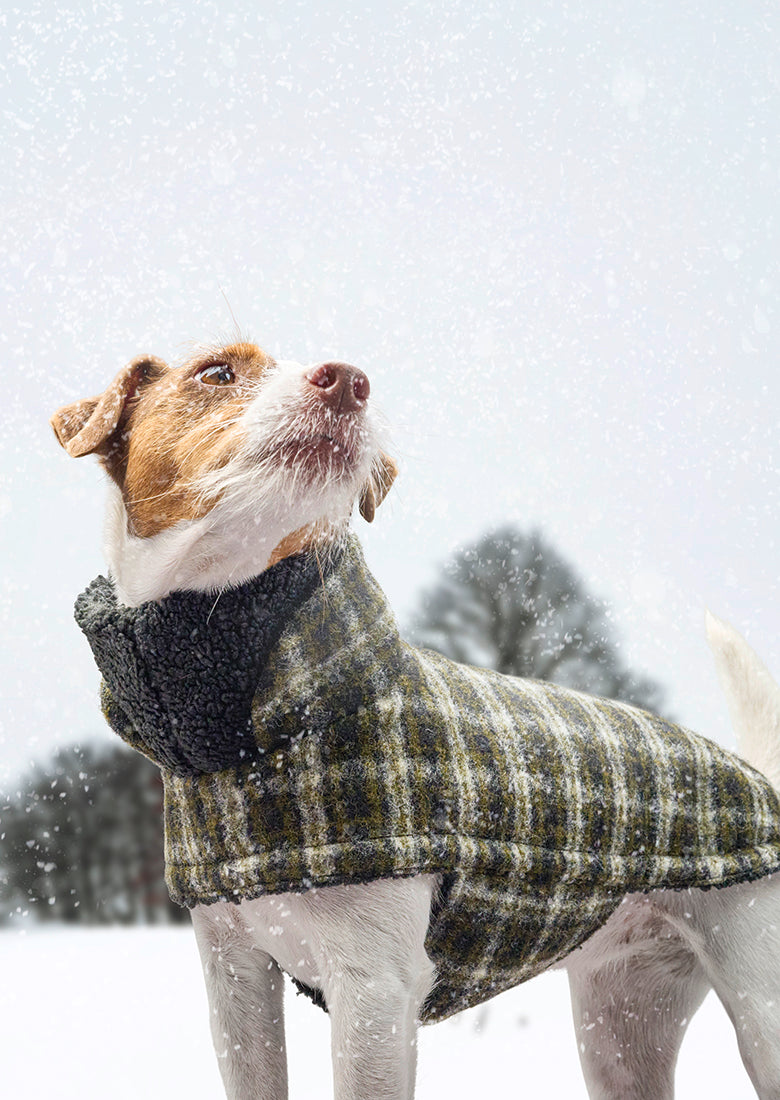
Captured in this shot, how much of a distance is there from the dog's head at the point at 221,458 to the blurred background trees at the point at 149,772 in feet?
5.44

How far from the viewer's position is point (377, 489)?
5.37 ft

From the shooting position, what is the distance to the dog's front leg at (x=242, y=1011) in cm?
168

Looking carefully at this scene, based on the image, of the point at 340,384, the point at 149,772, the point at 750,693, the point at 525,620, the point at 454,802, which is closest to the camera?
the point at 340,384

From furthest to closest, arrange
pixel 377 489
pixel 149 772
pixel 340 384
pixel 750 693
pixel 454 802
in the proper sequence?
pixel 149 772
pixel 750 693
pixel 377 489
pixel 454 802
pixel 340 384

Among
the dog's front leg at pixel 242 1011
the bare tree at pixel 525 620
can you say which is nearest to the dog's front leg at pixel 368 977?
the dog's front leg at pixel 242 1011

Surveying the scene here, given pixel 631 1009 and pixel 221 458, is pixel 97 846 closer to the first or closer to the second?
pixel 631 1009

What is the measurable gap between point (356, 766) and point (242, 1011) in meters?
0.52

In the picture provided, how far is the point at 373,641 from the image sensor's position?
1.53m

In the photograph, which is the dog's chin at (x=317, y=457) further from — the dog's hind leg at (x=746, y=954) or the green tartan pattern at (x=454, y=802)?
the dog's hind leg at (x=746, y=954)

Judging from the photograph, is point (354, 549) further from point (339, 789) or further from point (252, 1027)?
point (252, 1027)

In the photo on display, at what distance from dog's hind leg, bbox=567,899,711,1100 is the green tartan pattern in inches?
11.1

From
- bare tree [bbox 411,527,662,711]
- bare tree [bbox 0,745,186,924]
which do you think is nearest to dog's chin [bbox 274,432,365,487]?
bare tree [bbox 411,527,662,711]

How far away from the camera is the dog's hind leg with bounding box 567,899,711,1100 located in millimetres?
2053

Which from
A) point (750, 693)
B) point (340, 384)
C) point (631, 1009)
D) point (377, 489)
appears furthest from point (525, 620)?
point (340, 384)
